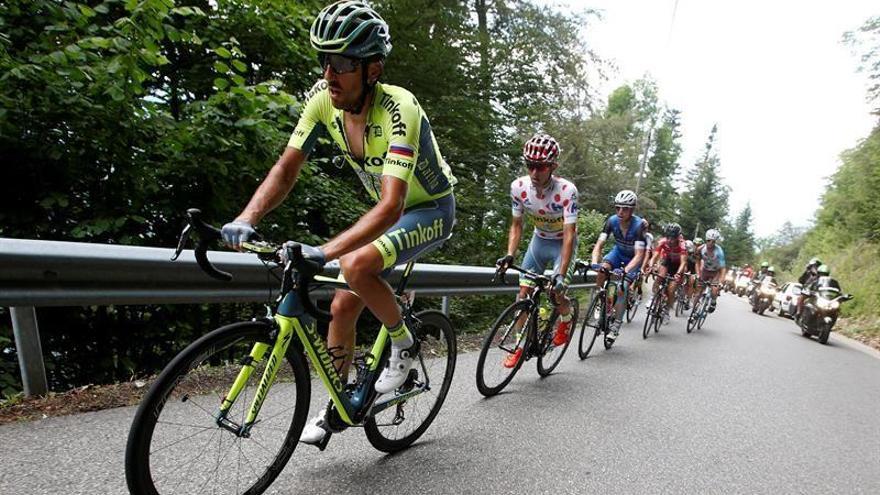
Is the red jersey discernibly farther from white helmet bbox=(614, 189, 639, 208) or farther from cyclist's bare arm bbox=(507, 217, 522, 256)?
cyclist's bare arm bbox=(507, 217, 522, 256)

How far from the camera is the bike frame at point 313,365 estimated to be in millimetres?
1999

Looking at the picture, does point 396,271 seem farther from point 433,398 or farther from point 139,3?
point 139,3

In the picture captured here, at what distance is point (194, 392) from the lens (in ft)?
6.51

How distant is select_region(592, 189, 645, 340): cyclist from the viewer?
6.97 meters

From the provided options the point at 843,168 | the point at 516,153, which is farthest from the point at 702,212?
the point at 516,153

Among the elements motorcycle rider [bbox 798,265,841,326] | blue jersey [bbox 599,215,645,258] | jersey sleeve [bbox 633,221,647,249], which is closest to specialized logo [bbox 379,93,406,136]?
blue jersey [bbox 599,215,645,258]

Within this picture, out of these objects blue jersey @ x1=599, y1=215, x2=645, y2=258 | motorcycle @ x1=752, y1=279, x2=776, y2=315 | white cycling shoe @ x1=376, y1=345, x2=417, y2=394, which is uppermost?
blue jersey @ x1=599, y1=215, x2=645, y2=258

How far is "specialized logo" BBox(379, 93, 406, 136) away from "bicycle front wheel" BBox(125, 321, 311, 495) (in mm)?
1073

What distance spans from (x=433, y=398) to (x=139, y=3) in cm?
388

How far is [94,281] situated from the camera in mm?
2482

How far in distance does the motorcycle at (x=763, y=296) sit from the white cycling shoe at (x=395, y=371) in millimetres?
21792

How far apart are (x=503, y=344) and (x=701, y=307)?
8.39 meters

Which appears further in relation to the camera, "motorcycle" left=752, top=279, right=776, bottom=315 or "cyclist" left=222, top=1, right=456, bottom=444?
"motorcycle" left=752, top=279, right=776, bottom=315

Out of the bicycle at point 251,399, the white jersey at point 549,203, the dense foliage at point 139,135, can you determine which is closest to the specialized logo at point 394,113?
the bicycle at point 251,399
